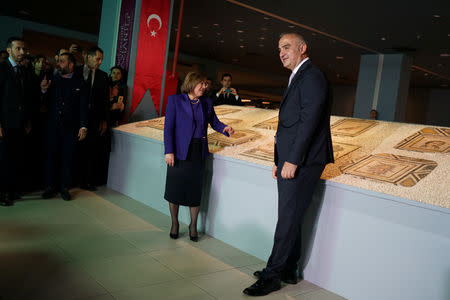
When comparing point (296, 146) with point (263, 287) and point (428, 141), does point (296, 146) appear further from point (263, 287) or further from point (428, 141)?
point (428, 141)

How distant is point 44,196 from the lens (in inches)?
186

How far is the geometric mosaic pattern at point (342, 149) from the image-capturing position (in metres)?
3.32

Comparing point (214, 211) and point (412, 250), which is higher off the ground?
point (412, 250)

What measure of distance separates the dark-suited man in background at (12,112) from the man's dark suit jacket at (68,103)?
263mm

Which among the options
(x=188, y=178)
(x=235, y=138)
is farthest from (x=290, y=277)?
(x=235, y=138)

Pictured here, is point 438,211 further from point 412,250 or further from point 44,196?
point 44,196

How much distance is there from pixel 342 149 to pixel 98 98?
3385mm

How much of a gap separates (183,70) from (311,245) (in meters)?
19.8

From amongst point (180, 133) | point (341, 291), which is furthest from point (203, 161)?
point (341, 291)

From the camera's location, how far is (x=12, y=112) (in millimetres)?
4250

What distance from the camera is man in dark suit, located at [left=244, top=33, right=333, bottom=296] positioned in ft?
8.52

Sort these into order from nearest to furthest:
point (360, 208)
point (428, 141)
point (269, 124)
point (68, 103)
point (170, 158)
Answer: point (360, 208) → point (428, 141) → point (170, 158) → point (269, 124) → point (68, 103)

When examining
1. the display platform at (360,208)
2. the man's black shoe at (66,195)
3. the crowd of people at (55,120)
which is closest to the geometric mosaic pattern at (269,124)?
the display platform at (360,208)

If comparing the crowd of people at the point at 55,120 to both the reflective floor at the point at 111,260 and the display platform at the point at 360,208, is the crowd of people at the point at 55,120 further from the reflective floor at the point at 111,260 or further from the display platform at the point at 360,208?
the display platform at the point at 360,208
